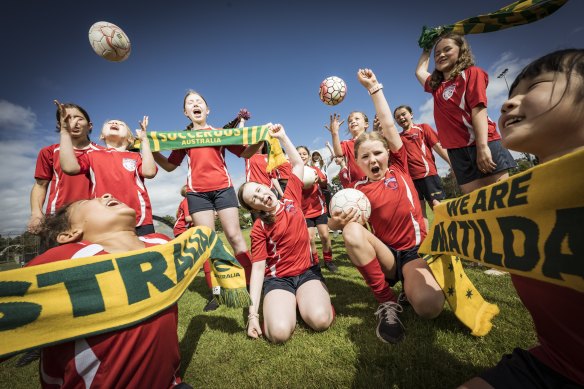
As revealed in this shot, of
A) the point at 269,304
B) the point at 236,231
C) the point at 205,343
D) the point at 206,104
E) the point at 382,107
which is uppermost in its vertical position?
the point at 206,104

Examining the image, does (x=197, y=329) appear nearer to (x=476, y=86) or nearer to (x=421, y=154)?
(x=476, y=86)

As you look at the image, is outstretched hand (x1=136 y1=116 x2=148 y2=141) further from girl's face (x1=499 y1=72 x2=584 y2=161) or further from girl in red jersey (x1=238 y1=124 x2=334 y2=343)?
girl's face (x1=499 y1=72 x2=584 y2=161)

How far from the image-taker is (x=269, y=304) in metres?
3.01

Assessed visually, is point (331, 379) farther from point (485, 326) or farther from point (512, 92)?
point (512, 92)

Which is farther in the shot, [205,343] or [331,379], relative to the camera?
[205,343]

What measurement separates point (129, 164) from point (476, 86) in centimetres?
471

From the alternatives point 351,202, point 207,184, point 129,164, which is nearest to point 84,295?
point 351,202

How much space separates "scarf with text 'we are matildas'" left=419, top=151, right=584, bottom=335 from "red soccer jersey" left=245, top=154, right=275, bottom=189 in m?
5.05

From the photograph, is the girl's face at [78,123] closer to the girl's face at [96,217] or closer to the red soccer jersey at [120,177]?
the red soccer jersey at [120,177]

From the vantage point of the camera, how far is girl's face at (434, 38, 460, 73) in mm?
3285

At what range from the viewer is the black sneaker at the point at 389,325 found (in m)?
2.32

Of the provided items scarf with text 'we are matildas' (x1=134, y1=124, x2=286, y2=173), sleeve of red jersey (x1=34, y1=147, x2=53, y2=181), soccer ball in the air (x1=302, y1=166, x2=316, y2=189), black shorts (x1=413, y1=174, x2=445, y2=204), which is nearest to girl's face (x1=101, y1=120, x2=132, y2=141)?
scarf with text 'we are matildas' (x1=134, y1=124, x2=286, y2=173)

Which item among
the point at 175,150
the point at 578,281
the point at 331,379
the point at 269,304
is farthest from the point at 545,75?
the point at 175,150

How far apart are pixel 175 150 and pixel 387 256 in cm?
368
